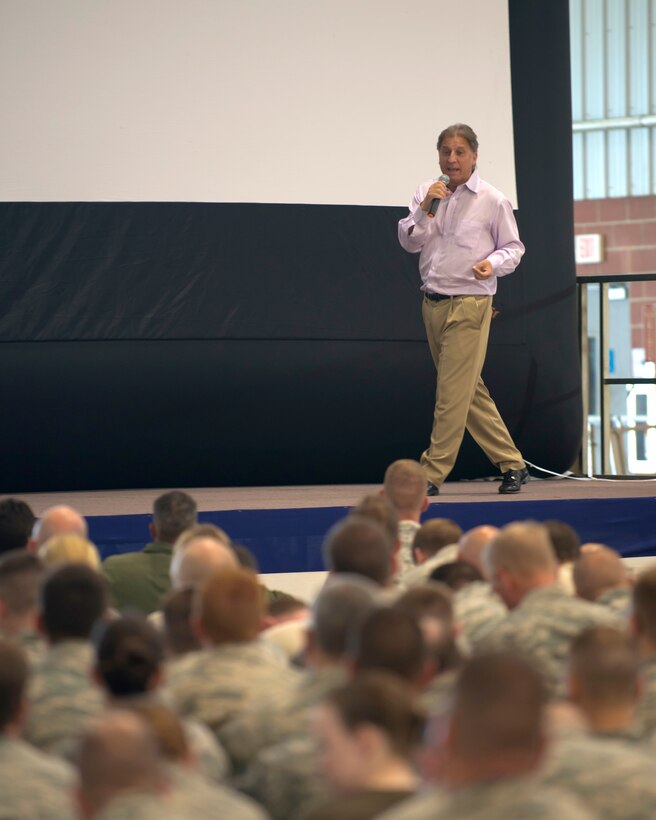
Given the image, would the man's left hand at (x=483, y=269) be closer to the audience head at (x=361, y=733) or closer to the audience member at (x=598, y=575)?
the audience member at (x=598, y=575)

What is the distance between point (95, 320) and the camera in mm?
6230

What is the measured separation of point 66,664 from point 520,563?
83cm

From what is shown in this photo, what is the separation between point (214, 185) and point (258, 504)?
187 cm

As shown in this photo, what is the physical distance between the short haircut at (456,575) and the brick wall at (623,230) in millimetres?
9164

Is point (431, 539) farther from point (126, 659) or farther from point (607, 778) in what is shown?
point (607, 778)

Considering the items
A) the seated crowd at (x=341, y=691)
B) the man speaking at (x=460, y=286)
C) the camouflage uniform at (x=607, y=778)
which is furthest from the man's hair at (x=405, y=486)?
the camouflage uniform at (x=607, y=778)

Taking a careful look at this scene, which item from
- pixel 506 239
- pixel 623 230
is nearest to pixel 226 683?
pixel 506 239

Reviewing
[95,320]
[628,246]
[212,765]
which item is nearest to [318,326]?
[95,320]

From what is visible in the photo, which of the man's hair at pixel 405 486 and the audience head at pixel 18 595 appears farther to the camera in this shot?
the man's hair at pixel 405 486

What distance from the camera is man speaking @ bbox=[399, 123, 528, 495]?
5168mm

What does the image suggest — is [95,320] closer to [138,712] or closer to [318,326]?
[318,326]

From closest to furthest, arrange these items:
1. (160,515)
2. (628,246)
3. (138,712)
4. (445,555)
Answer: (138,712), (445,555), (160,515), (628,246)

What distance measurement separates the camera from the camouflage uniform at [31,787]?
5.47 feet

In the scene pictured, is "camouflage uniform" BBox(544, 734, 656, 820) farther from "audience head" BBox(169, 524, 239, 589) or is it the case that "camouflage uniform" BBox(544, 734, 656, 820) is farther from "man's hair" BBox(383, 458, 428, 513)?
"man's hair" BBox(383, 458, 428, 513)
